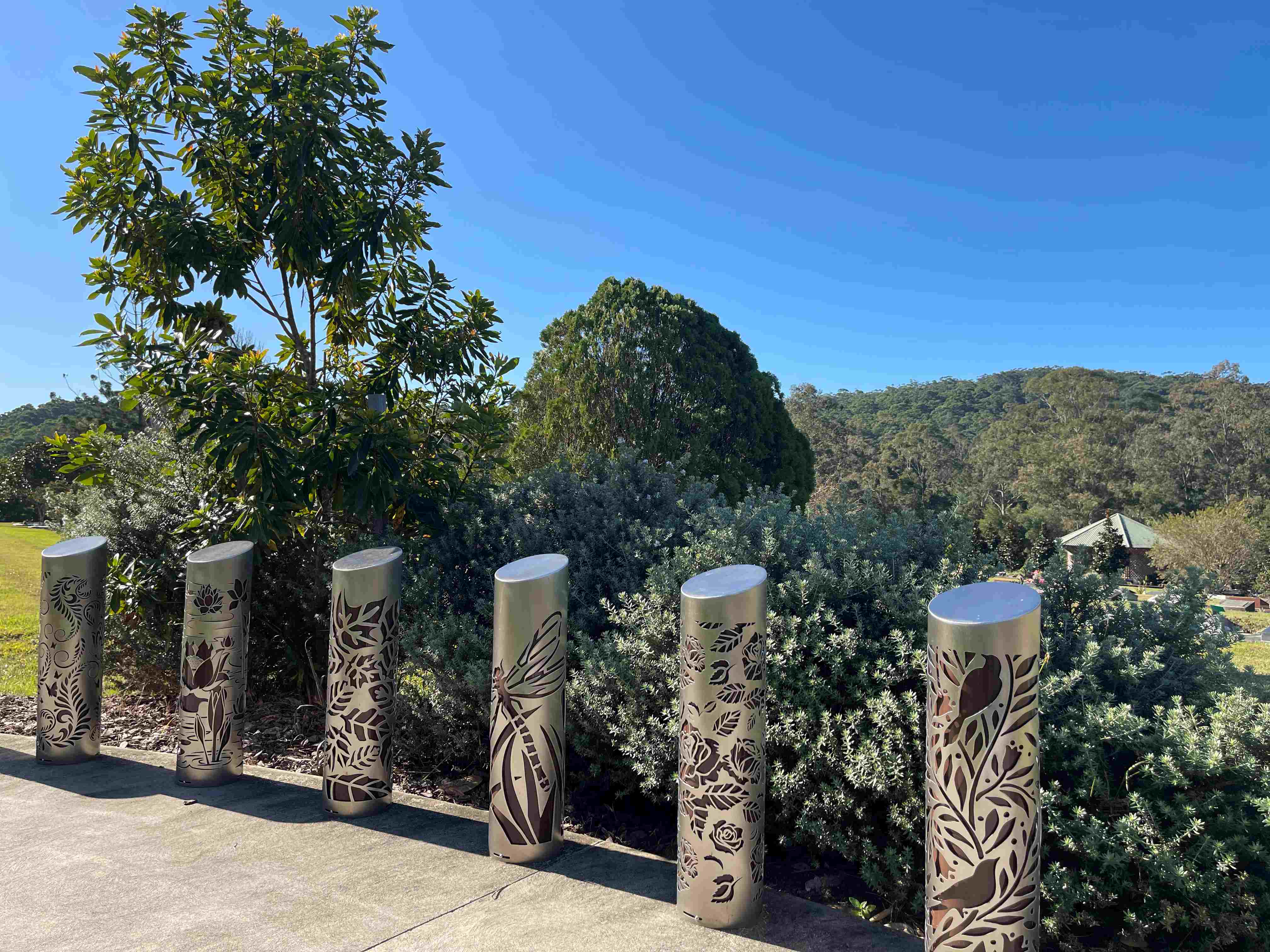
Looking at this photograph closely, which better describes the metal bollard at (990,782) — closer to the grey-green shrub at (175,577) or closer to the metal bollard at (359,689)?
the metal bollard at (359,689)

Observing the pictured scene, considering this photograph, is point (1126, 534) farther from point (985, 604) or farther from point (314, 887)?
point (314, 887)

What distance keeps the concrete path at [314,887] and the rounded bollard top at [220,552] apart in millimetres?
1224

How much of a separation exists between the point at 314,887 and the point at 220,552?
195 cm

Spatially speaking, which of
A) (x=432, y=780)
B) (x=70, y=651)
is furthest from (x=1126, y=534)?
(x=70, y=651)

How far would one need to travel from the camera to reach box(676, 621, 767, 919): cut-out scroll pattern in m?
2.74

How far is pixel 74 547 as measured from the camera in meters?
4.65

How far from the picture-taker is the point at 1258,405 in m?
50.2

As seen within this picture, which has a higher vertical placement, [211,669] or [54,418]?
[54,418]

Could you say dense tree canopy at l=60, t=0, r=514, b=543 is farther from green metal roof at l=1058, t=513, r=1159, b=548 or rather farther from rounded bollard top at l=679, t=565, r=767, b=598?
green metal roof at l=1058, t=513, r=1159, b=548

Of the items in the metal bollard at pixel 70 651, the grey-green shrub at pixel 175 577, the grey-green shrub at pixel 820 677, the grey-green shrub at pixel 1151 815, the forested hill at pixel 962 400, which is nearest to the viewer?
the grey-green shrub at pixel 1151 815

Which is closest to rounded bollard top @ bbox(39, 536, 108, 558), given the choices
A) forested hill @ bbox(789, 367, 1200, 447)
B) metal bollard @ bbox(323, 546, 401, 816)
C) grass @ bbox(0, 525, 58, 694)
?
metal bollard @ bbox(323, 546, 401, 816)

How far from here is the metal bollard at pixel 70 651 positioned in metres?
4.55

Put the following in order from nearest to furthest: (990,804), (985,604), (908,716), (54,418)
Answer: (990,804), (985,604), (908,716), (54,418)

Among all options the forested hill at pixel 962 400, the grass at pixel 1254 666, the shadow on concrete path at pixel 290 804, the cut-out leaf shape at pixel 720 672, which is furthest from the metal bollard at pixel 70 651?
the forested hill at pixel 962 400
